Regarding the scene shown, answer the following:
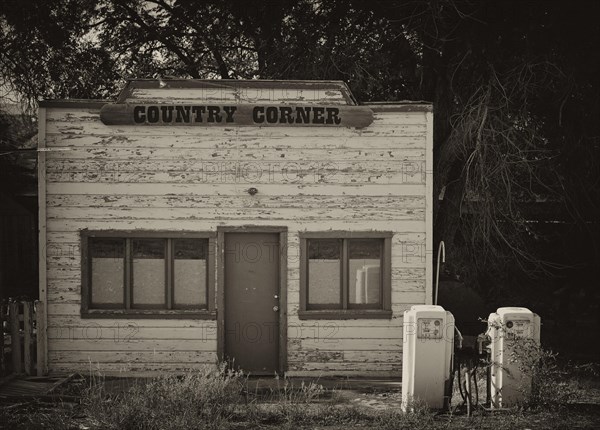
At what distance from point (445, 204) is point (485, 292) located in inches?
154

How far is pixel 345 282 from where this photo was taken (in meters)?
12.2

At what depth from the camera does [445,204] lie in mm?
15773

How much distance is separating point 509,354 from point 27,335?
23.5 feet

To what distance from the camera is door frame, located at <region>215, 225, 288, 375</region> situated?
12094mm

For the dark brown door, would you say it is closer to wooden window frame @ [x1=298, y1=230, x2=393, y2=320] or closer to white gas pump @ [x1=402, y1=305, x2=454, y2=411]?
wooden window frame @ [x1=298, y1=230, x2=393, y2=320]

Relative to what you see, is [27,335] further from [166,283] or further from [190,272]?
[190,272]

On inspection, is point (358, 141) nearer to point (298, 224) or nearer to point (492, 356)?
point (298, 224)

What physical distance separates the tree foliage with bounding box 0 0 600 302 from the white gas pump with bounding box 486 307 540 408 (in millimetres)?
4302

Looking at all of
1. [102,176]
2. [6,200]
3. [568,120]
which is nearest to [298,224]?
[102,176]

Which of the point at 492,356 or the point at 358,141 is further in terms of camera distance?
the point at 358,141

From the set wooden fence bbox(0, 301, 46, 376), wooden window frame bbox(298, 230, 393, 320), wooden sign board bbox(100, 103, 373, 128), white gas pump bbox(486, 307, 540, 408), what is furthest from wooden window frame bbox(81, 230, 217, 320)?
white gas pump bbox(486, 307, 540, 408)

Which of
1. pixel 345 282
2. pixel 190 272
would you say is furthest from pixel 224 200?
pixel 345 282

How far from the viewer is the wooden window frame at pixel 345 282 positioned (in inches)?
477

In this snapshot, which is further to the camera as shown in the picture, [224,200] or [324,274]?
[324,274]
